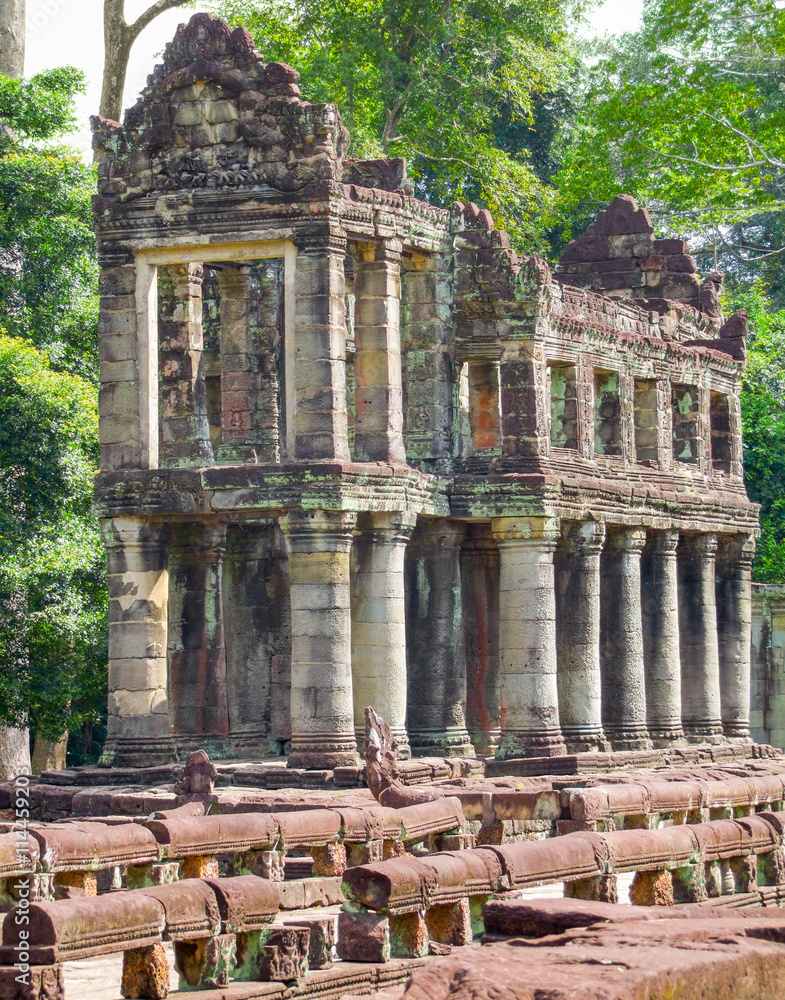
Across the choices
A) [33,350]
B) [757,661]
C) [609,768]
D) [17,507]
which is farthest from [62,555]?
[757,661]

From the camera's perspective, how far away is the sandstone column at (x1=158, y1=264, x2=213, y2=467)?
29.3 m

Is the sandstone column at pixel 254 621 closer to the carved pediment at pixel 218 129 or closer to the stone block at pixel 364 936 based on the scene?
the carved pediment at pixel 218 129

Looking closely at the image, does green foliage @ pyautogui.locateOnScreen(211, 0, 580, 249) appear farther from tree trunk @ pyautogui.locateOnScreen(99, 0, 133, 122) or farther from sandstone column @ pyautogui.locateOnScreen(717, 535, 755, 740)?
sandstone column @ pyautogui.locateOnScreen(717, 535, 755, 740)

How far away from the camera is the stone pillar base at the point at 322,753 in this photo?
26.2 m

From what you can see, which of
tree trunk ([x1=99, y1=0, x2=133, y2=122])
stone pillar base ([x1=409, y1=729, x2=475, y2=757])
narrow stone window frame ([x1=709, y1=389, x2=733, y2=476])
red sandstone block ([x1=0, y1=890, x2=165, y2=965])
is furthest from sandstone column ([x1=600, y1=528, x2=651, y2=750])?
red sandstone block ([x1=0, y1=890, x2=165, y2=965])

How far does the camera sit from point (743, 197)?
43.4 metres

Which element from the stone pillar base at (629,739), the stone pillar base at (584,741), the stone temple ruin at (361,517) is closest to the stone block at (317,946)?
the stone temple ruin at (361,517)

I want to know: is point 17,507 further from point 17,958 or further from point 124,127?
point 17,958

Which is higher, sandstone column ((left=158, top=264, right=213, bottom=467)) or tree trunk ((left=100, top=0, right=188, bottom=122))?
tree trunk ((left=100, top=0, right=188, bottom=122))

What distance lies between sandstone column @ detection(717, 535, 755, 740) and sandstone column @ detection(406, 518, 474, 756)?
792 centimetres

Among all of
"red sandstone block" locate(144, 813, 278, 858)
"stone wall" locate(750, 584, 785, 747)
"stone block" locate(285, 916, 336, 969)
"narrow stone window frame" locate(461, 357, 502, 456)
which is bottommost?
"stone block" locate(285, 916, 336, 969)

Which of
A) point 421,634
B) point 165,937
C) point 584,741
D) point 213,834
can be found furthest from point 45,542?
point 165,937

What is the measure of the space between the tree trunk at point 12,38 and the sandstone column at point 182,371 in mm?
9441

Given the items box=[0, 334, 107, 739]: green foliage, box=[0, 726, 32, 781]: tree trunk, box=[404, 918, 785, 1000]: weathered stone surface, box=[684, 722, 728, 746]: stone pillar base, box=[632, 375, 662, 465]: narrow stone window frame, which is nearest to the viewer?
box=[404, 918, 785, 1000]: weathered stone surface
